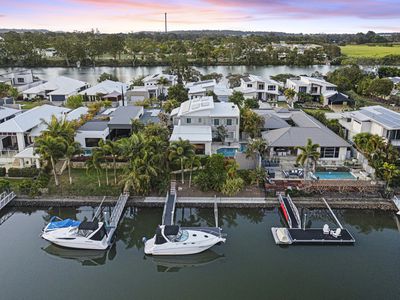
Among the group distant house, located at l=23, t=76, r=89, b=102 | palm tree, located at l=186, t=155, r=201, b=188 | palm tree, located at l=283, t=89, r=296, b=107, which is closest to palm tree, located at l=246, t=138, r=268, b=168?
palm tree, located at l=186, t=155, r=201, b=188

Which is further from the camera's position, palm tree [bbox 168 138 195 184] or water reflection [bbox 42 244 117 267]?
palm tree [bbox 168 138 195 184]

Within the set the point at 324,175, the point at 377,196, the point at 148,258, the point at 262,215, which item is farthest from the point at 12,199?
the point at 377,196

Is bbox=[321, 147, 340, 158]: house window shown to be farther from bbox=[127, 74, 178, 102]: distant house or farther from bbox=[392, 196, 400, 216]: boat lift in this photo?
bbox=[127, 74, 178, 102]: distant house

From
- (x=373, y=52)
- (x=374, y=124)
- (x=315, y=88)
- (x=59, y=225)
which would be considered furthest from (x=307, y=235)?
(x=373, y=52)

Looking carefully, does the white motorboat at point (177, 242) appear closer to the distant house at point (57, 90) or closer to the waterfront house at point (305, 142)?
the waterfront house at point (305, 142)

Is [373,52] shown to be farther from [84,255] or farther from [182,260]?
[84,255]

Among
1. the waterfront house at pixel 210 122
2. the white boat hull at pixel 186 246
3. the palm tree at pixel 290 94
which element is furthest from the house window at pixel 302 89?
the white boat hull at pixel 186 246
